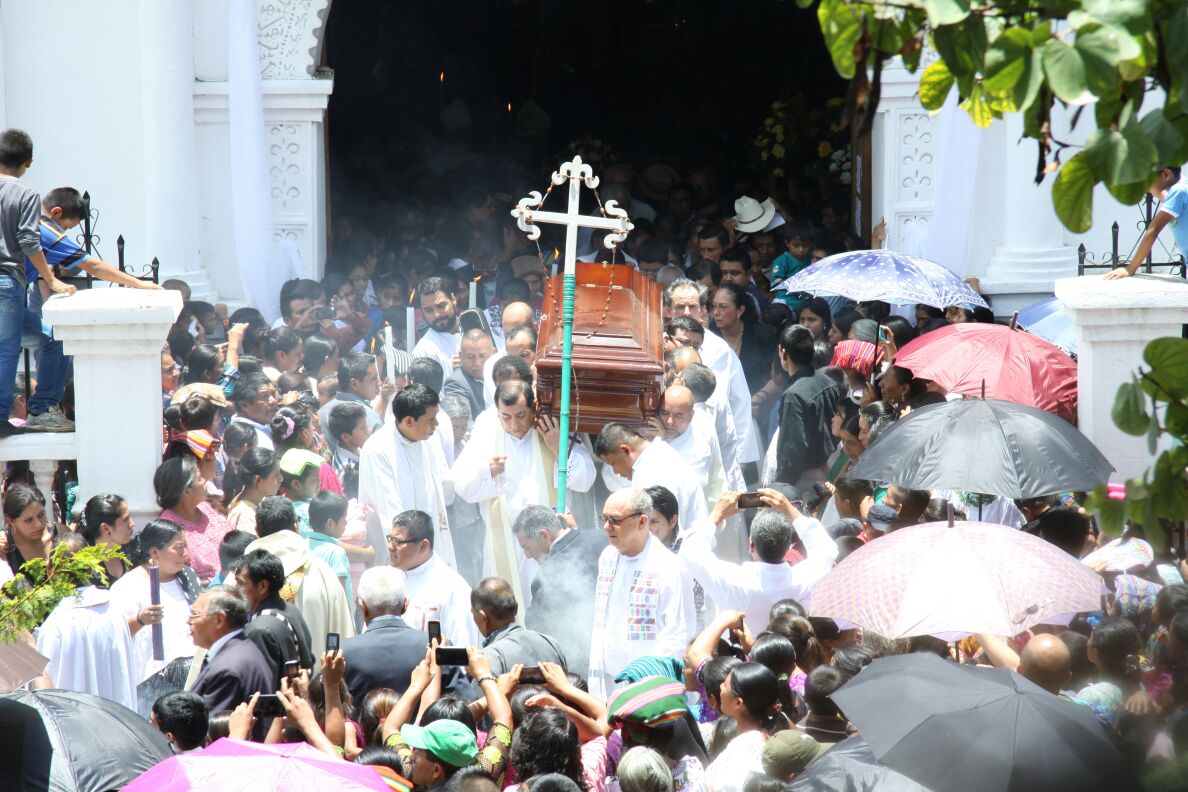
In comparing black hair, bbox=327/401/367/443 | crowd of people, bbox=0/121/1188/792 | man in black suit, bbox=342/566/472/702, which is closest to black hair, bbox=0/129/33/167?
crowd of people, bbox=0/121/1188/792

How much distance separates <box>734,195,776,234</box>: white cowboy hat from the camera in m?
13.6

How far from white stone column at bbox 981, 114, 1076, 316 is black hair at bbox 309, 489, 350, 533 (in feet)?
19.9

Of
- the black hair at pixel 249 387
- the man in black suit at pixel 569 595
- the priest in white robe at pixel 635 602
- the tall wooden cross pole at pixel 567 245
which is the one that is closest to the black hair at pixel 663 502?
the man in black suit at pixel 569 595

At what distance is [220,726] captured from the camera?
5340mm

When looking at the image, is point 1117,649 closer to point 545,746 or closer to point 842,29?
point 545,746

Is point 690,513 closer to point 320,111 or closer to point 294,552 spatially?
point 294,552

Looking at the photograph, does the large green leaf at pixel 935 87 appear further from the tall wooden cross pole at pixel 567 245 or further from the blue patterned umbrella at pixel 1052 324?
the blue patterned umbrella at pixel 1052 324

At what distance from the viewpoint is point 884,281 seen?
8828 mm

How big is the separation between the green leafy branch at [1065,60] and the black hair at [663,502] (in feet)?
13.8

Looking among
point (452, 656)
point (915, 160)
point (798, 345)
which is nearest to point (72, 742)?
point (452, 656)

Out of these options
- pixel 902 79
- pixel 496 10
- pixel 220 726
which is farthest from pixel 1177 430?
pixel 496 10

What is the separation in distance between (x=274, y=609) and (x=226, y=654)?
0.39m

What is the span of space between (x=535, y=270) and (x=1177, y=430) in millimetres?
9719

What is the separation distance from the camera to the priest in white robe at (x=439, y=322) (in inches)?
390
